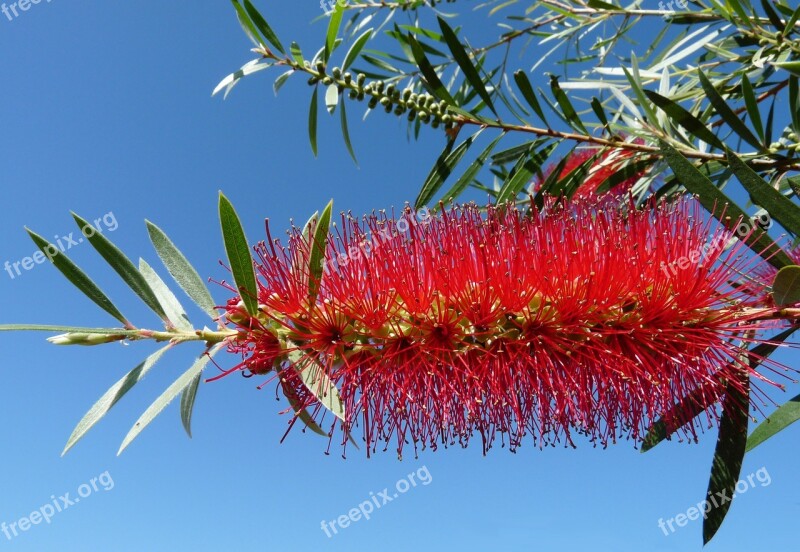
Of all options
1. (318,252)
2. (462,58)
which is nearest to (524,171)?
(462,58)

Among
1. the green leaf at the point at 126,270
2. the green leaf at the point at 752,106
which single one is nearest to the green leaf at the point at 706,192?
the green leaf at the point at 752,106

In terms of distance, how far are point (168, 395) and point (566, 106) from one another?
59.4 inches

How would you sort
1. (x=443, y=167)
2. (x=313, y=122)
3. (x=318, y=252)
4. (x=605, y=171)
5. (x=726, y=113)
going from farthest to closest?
(x=313, y=122) < (x=605, y=171) < (x=443, y=167) < (x=726, y=113) < (x=318, y=252)

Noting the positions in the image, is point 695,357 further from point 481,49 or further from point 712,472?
point 481,49

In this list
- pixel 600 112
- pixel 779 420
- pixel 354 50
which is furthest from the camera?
pixel 354 50

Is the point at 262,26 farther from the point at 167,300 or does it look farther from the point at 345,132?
the point at 167,300

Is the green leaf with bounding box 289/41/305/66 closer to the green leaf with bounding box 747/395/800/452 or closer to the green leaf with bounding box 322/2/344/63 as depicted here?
the green leaf with bounding box 322/2/344/63

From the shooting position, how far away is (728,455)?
158 cm

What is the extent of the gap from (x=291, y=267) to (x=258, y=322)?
0.15m

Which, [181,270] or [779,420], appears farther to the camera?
[779,420]

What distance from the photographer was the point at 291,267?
1.38 m

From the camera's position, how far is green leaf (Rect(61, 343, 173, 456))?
1.26m

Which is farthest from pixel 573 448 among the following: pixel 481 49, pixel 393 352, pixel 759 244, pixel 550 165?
pixel 481 49

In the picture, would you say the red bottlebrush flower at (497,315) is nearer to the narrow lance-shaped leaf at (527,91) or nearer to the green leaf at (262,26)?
the narrow lance-shaped leaf at (527,91)
